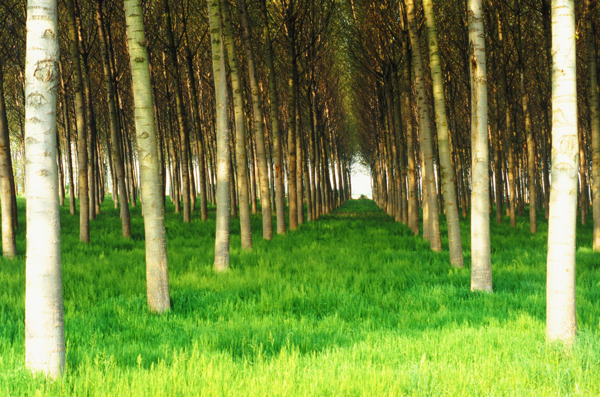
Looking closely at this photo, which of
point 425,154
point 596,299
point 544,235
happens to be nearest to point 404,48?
point 425,154

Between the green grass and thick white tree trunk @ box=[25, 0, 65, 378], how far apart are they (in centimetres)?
28

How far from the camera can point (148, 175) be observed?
5.36m

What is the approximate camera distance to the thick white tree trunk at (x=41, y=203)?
3.07 metres

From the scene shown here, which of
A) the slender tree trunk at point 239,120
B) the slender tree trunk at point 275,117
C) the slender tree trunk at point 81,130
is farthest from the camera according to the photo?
the slender tree trunk at point 275,117

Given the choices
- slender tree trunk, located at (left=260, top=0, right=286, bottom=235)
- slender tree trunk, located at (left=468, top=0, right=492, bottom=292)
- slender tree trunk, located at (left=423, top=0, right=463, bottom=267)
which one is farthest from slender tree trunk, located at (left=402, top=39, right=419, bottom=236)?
slender tree trunk, located at (left=468, top=0, right=492, bottom=292)

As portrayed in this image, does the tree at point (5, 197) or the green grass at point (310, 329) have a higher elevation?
the tree at point (5, 197)

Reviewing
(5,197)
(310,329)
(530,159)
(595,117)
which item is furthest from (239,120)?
(530,159)

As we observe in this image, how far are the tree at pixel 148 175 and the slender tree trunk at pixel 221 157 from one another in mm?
2185

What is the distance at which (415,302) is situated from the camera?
221 inches

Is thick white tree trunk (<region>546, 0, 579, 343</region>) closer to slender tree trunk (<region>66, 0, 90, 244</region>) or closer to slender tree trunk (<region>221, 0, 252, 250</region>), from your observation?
slender tree trunk (<region>221, 0, 252, 250</region>)

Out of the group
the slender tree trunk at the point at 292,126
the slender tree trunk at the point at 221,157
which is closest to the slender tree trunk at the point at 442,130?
the slender tree trunk at the point at 221,157

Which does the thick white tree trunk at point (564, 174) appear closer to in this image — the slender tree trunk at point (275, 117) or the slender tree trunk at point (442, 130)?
the slender tree trunk at point (442, 130)

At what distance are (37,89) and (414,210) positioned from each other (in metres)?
11.0

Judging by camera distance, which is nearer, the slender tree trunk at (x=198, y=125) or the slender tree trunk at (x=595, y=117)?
the slender tree trunk at (x=595, y=117)
